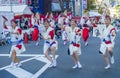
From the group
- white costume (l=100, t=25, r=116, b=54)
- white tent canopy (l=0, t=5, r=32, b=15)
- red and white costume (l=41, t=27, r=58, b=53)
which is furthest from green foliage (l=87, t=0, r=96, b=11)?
white costume (l=100, t=25, r=116, b=54)

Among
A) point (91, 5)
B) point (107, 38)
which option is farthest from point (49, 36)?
point (91, 5)

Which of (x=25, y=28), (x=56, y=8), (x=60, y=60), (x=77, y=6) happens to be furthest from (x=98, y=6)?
(x=60, y=60)

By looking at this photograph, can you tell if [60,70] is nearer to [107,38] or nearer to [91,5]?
[107,38]

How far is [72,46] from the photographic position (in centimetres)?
1409

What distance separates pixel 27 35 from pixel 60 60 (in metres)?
13.5

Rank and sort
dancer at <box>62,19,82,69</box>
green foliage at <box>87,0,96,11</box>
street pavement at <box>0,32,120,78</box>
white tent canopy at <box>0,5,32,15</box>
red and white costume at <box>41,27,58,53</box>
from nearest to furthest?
street pavement at <box>0,32,120,78</box> → dancer at <box>62,19,82,69</box> → red and white costume at <box>41,27,58,53</box> → white tent canopy at <box>0,5,32,15</box> → green foliage at <box>87,0,96,11</box>

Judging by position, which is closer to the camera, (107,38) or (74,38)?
(107,38)

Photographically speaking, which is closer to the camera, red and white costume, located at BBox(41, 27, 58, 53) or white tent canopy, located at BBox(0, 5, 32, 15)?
red and white costume, located at BBox(41, 27, 58, 53)

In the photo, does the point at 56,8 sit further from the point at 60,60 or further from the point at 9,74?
the point at 9,74

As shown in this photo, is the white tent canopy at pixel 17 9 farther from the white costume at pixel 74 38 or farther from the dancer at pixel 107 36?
the dancer at pixel 107 36

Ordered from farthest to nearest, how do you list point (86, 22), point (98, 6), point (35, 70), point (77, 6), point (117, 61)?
1. point (98, 6)
2. point (77, 6)
3. point (86, 22)
4. point (117, 61)
5. point (35, 70)

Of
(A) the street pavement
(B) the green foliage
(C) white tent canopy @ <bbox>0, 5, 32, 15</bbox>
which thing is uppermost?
(C) white tent canopy @ <bbox>0, 5, 32, 15</bbox>

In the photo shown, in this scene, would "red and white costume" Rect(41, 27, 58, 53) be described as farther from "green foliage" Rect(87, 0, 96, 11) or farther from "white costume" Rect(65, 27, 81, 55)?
"green foliage" Rect(87, 0, 96, 11)

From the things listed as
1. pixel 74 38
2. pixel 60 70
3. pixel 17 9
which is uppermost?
pixel 74 38
